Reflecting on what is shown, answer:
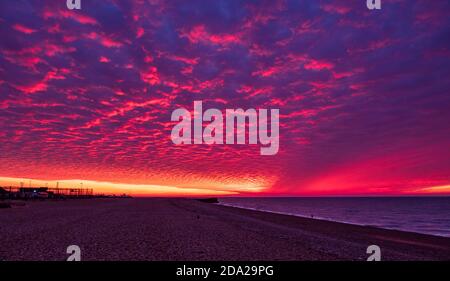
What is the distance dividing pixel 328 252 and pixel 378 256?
2587mm

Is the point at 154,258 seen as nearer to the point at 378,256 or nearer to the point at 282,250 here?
the point at 282,250

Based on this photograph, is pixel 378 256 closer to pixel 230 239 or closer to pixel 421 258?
pixel 421 258

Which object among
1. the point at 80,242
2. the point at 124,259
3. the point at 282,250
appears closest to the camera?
the point at 124,259

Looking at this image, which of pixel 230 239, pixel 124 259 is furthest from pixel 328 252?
pixel 124 259

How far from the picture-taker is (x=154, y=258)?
1466 centimetres
